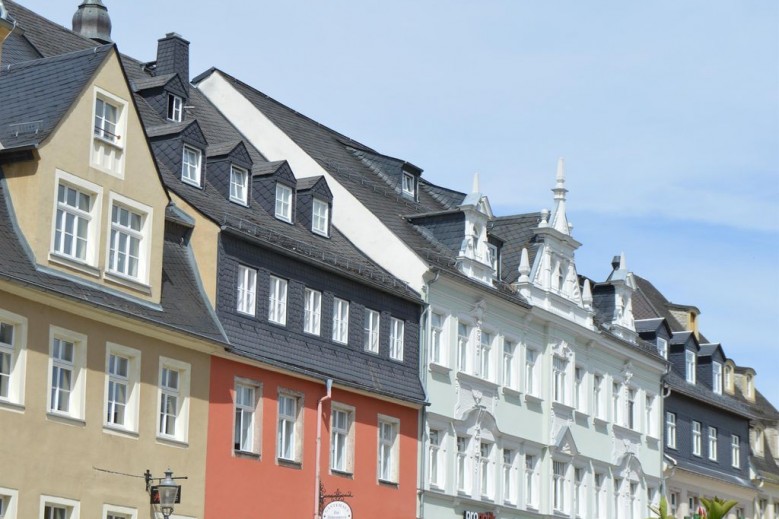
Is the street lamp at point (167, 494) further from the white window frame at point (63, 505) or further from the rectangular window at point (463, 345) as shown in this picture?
the rectangular window at point (463, 345)

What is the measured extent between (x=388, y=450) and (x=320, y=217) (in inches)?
266

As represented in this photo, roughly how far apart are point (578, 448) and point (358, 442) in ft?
46.6

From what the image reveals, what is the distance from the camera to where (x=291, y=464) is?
40.2m

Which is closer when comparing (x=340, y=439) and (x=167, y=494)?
(x=167, y=494)

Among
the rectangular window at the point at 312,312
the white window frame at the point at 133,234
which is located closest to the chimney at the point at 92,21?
the rectangular window at the point at 312,312

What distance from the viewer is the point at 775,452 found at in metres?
75.2

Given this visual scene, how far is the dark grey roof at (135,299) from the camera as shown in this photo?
3170 cm

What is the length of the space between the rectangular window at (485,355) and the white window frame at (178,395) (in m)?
14.9

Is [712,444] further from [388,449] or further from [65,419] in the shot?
[65,419]

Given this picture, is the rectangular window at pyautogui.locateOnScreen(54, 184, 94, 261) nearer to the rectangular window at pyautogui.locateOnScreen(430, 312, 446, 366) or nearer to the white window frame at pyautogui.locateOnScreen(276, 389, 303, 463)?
the white window frame at pyautogui.locateOnScreen(276, 389, 303, 463)

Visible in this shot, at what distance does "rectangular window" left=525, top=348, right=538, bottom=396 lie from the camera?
172ft

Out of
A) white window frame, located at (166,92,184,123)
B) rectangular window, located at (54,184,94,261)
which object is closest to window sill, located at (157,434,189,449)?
rectangular window, located at (54,184,94,261)

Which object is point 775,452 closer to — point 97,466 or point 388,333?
point 388,333

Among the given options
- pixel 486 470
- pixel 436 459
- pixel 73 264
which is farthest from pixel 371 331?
pixel 73 264
